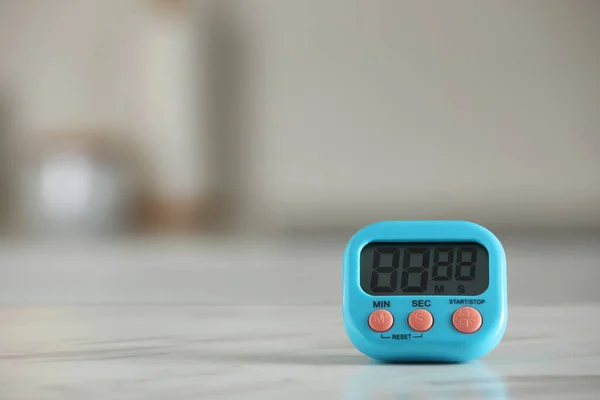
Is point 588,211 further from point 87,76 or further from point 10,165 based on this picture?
point 10,165

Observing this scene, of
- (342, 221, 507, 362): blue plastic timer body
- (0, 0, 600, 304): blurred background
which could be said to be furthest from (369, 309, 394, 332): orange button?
(0, 0, 600, 304): blurred background

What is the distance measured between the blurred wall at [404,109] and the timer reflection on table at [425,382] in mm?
1606

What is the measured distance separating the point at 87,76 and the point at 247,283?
0.78 metres

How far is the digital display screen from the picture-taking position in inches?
27.9

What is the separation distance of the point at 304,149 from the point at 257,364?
5.38 feet

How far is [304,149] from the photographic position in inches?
91.9

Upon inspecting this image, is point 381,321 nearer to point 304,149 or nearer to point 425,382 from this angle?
point 425,382

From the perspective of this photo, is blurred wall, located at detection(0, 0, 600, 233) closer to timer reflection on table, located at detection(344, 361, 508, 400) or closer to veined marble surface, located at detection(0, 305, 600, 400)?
veined marble surface, located at detection(0, 305, 600, 400)

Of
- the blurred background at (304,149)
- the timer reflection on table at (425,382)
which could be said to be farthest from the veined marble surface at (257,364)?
the blurred background at (304,149)

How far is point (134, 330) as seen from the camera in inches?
41.6

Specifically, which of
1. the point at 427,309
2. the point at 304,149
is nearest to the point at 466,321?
the point at 427,309

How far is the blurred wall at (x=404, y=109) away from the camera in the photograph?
231 cm

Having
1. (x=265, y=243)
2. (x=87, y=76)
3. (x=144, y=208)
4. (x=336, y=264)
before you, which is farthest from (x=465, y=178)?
(x=87, y=76)

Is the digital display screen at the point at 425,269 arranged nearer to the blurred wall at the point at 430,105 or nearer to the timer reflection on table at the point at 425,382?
the timer reflection on table at the point at 425,382
